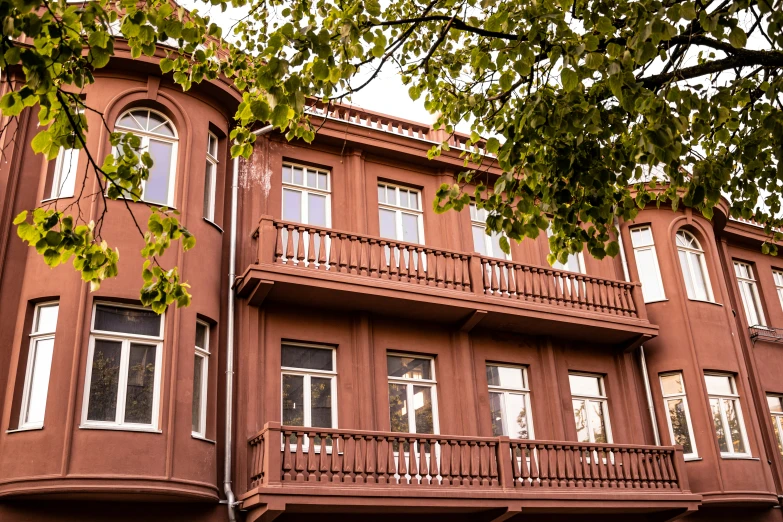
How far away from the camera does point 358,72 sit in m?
9.82

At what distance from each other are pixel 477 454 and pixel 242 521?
441cm

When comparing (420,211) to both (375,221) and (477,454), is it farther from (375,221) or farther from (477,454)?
(477,454)

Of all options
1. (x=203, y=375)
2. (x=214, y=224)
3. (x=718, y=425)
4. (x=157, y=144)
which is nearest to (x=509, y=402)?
(x=718, y=425)

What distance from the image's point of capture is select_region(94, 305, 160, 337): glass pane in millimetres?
12766

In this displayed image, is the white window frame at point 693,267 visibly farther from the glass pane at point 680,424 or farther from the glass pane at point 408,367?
the glass pane at point 408,367

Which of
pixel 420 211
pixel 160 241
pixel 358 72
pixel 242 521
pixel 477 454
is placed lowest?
pixel 242 521

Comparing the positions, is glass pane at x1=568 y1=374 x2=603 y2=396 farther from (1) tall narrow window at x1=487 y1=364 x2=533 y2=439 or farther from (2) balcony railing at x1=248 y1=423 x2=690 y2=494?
(2) balcony railing at x1=248 y1=423 x2=690 y2=494

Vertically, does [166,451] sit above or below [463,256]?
below

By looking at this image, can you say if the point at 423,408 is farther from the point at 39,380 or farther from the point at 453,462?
the point at 39,380

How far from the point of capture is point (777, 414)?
20.6 meters

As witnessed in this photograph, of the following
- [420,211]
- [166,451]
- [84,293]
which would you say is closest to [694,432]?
[420,211]

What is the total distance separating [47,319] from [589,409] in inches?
460

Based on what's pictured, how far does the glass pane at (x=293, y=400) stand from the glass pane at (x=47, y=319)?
423 cm

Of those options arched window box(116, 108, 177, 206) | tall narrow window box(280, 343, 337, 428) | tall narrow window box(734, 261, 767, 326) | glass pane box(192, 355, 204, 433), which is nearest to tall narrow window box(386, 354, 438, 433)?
tall narrow window box(280, 343, 337, 428)
